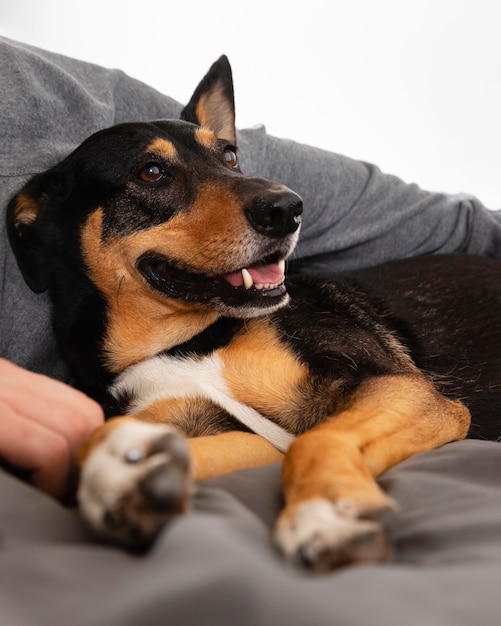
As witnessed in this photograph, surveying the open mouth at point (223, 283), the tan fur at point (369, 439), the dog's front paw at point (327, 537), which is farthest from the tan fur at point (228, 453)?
the dog's front paw at point (327, 537)

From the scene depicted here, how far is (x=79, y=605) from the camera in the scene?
2.68 ft

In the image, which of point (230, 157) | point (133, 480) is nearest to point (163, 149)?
point (230, 157)

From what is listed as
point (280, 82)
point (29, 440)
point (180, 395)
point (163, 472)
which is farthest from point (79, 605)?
point (280, 82)

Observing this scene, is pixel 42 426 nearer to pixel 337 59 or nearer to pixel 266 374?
pixel 266 374

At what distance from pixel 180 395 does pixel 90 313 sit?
45 centimetres

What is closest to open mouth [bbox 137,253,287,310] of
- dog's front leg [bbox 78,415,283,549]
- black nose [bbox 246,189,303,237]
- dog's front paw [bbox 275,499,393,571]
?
black nose [bbox 246,189,303,237]

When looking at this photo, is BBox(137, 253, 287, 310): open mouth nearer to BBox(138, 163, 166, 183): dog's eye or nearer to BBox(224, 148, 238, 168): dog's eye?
BBox(138, 163, 166, 183): dog's eye

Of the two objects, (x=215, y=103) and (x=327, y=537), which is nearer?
(x=327, y=537)

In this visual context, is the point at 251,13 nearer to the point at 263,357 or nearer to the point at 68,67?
the point at 68,67

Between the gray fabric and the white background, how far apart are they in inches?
87.7

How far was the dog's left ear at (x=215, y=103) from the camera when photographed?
259 centimetres

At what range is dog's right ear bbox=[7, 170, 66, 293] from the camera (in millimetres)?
2172

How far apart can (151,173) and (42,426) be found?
105cm

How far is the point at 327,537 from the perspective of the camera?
1040mm
